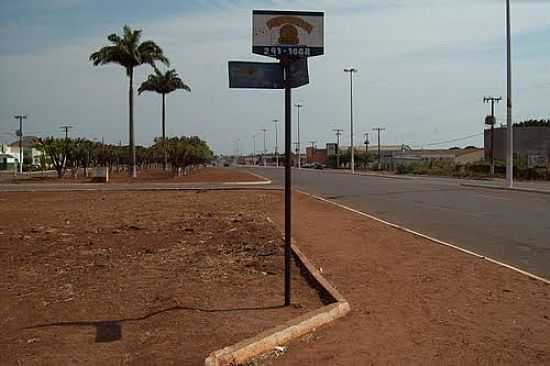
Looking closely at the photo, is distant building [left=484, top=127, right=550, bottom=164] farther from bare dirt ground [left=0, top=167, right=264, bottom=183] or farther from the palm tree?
the palm tree

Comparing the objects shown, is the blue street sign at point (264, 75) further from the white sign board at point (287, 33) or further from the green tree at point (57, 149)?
the green tree at point (57, 149)

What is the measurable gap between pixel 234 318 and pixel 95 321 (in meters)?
1.44

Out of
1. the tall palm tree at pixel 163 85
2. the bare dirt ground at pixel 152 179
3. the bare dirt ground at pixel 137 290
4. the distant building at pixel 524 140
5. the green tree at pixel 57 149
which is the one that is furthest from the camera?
the distant building at pixel 524 140

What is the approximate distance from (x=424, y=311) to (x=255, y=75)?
3.06m

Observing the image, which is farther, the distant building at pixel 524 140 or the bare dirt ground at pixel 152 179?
the distant building at pixel 524 140

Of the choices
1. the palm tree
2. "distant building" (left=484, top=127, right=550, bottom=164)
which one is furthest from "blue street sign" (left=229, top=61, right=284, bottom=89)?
"distant building" (left=484, top=127, right=550, bottom=164)

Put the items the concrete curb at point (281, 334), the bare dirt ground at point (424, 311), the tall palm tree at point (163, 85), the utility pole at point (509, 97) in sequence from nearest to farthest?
the concrete curb at point (281, 334) < the bare dirt ground at point (424, 311) < the utility pole at point (509, 97) < the tall palm tree at point (163, 85)

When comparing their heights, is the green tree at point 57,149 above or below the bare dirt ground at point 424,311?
above

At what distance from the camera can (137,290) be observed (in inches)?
330

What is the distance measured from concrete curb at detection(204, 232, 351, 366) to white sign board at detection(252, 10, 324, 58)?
2.60 metres

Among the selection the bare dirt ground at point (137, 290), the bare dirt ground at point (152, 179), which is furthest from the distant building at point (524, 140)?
the bare dirt ground at point (137, 290)

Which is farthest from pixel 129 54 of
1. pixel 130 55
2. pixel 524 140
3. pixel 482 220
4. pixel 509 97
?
pixel 524 140

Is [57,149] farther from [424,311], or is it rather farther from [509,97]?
[424,311]

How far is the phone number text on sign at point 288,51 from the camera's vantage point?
6.79 metres
